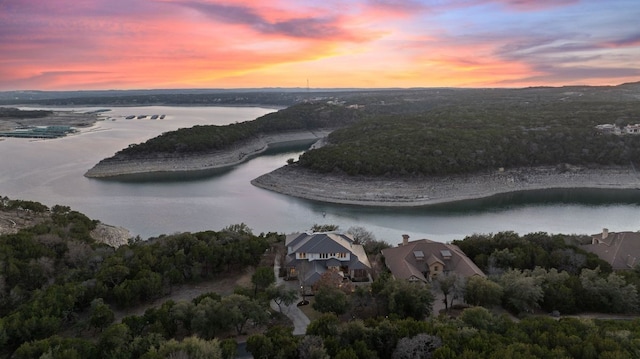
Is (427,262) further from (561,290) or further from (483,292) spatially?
(561,290)

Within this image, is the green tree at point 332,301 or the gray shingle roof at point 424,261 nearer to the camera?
the green tree at point 332,301

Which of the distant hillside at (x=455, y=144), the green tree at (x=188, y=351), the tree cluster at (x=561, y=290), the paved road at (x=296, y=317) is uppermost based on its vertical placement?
the distant hillside at (x=455, y=144)

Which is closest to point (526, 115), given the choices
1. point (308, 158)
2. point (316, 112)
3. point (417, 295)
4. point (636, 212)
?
point (636, 212)

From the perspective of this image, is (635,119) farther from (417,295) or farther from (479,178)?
(417,295)

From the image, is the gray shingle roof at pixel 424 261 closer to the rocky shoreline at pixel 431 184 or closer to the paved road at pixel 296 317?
the paved road at pixel 296 317

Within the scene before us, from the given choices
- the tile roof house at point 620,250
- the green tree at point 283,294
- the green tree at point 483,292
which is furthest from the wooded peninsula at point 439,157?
the green tree at point 283,294

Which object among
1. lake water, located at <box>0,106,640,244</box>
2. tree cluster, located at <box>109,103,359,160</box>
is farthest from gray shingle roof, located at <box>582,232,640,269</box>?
tree cluster, located at <box>109,103,359,160</box>

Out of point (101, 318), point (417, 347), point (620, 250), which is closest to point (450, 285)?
point (417, 347)
